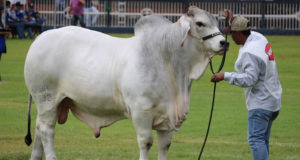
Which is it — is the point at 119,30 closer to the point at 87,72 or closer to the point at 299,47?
the point at 299,47

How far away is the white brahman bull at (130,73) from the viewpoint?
737 cm

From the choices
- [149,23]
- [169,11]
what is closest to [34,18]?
[169,11]

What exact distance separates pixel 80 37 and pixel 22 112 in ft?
21.1

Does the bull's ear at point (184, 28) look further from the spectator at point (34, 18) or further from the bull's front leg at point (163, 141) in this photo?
the spectator at point (34, 18)

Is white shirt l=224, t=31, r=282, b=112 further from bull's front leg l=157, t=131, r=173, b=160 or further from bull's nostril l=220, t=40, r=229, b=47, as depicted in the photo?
bull's front leg l=157, t=131, r=173, b=160

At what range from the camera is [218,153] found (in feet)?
33.6

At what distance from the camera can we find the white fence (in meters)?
36.2

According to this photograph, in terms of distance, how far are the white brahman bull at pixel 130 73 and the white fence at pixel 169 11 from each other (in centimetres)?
2730

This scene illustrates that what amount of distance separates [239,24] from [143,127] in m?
1.70

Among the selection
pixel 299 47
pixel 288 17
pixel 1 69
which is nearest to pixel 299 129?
pixel 1 69

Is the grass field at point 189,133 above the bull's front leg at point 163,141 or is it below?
below

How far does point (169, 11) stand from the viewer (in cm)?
3734

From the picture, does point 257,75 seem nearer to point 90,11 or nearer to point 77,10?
point 77,10

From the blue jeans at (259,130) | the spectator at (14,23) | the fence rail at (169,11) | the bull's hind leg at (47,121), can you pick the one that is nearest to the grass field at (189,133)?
the bull's hind leg at (47,121)
